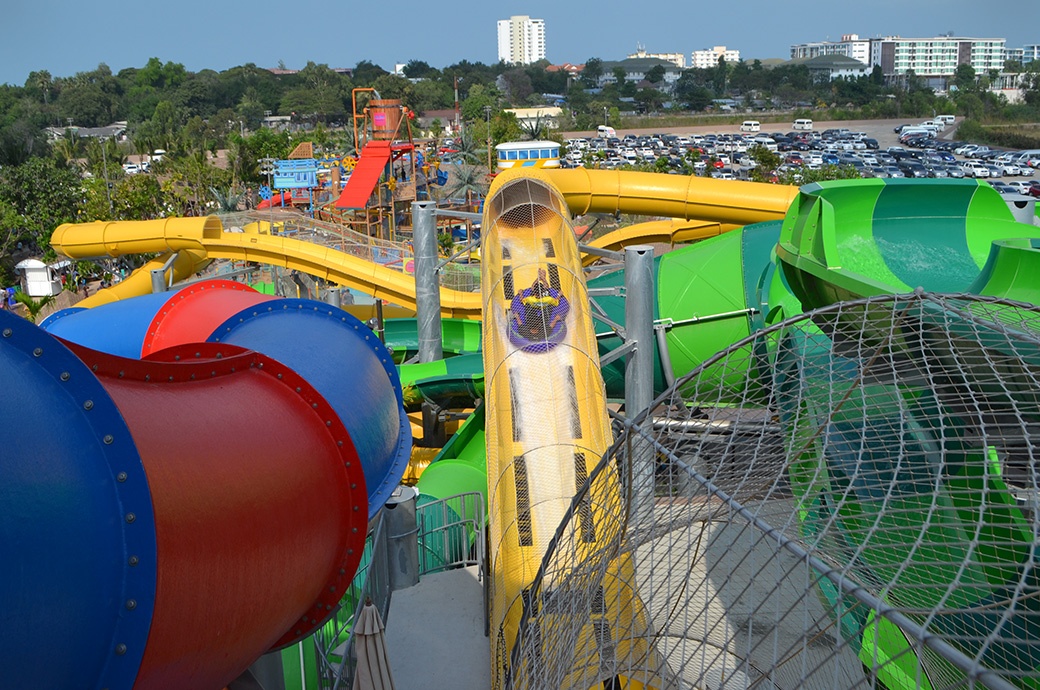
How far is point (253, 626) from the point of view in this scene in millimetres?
3244

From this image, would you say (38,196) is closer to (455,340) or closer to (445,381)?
(455,340)

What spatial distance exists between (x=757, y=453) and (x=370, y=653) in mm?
2634

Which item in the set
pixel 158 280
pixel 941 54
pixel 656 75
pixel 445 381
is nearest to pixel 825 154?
pixel 445 381

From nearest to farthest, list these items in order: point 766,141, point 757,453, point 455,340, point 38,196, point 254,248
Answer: point 757,453 → point 455,340 → point 254,248 → point 38,196 → point 766,141

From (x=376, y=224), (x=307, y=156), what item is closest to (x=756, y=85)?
(x=307, y=156)

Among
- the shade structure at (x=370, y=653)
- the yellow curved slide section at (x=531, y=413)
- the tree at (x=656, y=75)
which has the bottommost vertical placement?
the shade structure at (x=370, y=653)

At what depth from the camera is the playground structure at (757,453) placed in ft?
11.4

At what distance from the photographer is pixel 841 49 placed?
17062 centimetres

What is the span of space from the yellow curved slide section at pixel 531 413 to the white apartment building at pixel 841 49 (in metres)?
156

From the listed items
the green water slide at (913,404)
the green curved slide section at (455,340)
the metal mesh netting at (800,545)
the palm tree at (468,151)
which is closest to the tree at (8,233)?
the palm tree at (468,151)

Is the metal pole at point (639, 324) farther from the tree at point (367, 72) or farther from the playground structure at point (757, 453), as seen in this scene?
the tree at point (367, 72)

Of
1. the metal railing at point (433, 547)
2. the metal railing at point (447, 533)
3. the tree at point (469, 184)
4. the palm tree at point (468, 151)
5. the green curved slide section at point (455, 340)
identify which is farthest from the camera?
the palm tree at point (468, 151)

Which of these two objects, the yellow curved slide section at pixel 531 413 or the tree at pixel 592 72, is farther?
the tree at pixel 592 72

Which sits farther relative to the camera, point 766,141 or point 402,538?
point 766,141
